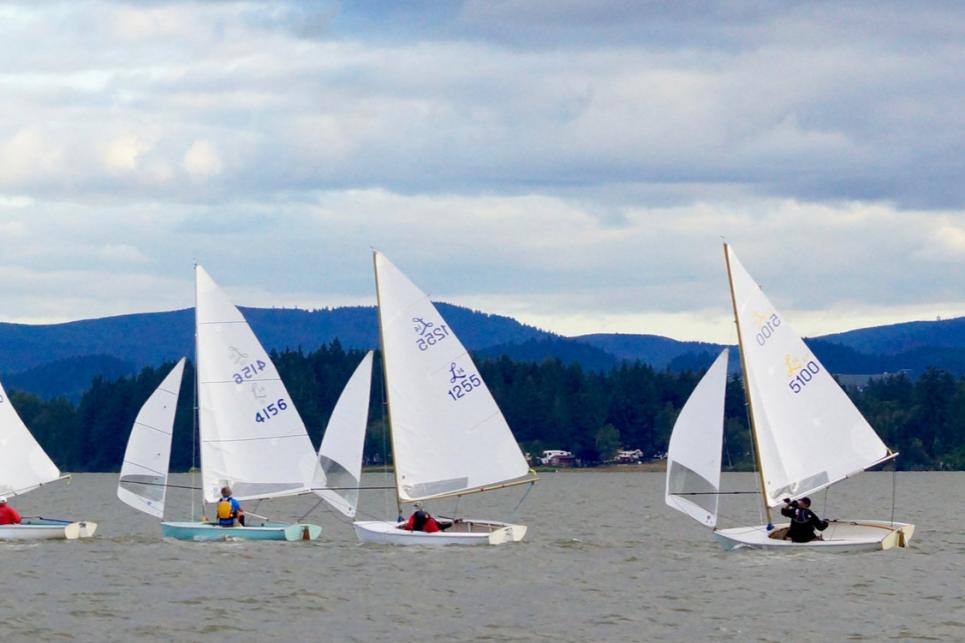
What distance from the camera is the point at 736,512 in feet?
255

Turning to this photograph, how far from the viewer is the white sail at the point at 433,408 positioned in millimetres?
42781

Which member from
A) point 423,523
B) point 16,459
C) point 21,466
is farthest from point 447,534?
point 16,459

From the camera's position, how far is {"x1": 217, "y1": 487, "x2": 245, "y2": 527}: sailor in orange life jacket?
43188 mm

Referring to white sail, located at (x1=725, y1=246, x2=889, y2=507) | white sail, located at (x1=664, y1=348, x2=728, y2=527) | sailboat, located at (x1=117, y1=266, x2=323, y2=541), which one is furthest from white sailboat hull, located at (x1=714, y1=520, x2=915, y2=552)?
sailboat, located at (x1=117, y1=266, x2=323, y2=541)

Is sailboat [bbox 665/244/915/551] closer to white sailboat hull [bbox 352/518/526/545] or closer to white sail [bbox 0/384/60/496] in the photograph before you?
white sailboat hull [bbox 352/518/526/545]

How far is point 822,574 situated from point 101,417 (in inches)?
5251

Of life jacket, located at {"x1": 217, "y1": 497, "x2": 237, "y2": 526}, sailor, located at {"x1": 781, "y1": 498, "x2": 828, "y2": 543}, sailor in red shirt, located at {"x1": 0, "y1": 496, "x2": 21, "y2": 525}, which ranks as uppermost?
sailor, located at {"x1": 781, "y1": 498, "x2": 828, "y2": 543}

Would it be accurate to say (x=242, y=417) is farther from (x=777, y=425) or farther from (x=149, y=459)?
(x=777, y=425)

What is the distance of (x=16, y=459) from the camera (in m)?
44.8

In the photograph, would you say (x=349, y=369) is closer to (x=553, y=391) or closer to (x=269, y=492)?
(x=553, y=391)

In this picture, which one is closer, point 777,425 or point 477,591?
point 477,591

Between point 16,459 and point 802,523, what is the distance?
19926 millimetres

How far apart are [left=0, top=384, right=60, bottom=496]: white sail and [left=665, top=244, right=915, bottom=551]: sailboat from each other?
16309mm

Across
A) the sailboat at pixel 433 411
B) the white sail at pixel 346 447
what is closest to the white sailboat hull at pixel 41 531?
the white sail at pixel 346 447
